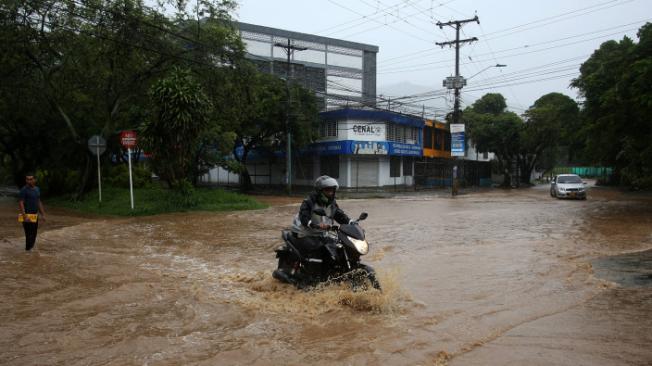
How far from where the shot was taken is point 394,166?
40.2m

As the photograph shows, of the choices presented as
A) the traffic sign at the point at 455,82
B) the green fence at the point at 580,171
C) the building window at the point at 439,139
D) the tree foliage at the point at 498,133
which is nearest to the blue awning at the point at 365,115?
the traffic sign at the point at 455,82

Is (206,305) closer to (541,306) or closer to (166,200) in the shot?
(541,306)

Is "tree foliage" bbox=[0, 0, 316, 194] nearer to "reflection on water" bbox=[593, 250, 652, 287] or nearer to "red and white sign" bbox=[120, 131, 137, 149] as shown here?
"red and white sign" bbox=[120, 131, 137, 149]

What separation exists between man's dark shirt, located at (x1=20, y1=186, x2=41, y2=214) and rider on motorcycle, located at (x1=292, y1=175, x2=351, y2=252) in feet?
21.4

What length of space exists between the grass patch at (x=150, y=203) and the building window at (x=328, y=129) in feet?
47.3

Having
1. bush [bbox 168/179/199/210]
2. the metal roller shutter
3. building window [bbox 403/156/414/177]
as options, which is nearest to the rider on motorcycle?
bush [bbox 168/179/199/210]

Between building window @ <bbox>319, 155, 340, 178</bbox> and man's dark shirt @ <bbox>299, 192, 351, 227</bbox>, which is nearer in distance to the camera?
man's dark shirt @ <bbox>299, 192, 351, 227</bbox>

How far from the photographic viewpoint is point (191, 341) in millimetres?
5539

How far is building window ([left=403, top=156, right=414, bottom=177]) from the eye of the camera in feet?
136

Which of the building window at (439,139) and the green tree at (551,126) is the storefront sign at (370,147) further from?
the green tree at (551,126)

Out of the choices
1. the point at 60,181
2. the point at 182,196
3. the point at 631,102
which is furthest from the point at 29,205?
the point at 60,181

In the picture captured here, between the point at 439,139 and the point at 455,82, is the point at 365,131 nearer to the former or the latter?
the point at 455,82

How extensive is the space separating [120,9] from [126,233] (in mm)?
10156

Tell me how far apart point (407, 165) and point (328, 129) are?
7750 millimetres
